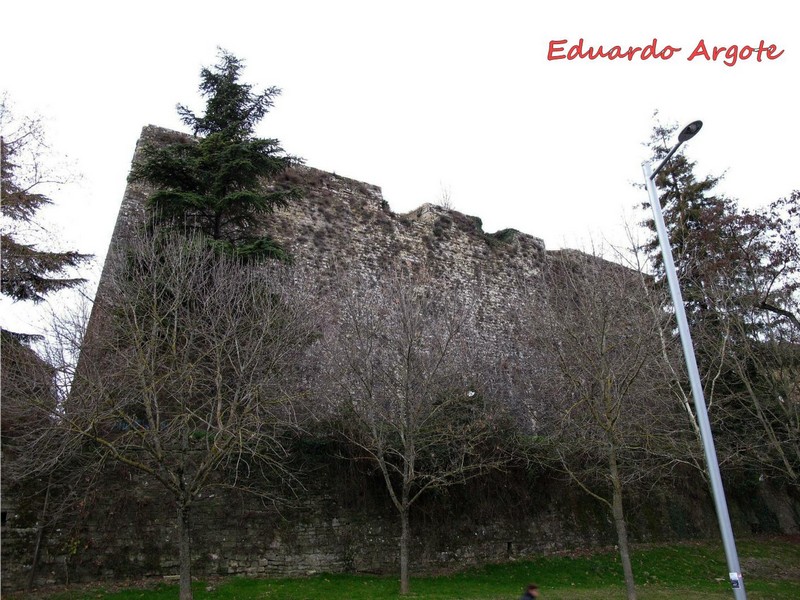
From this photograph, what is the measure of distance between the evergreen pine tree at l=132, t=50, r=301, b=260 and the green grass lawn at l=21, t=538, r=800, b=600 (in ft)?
22.7

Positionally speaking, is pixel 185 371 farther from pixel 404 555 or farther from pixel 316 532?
pixel 404 555

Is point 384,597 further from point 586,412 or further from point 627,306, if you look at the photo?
point 627,306

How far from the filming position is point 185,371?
10789mm

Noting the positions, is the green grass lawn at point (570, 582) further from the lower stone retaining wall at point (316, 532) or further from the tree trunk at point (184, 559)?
the tree trunk at point (184, 559)

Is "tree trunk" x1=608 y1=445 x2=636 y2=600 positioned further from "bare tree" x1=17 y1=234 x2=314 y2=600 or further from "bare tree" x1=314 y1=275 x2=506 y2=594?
"bare tree" x1=17 y1=234 x2=314 y2=600

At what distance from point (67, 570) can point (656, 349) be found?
1278cm

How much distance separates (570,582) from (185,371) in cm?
974

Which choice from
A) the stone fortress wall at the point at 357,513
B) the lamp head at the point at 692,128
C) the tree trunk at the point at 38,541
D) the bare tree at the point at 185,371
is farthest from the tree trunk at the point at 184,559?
the lamp head at the point at 692,128

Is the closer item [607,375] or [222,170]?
[607,375]

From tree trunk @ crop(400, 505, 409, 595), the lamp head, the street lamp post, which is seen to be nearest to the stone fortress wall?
tree trunk @ crop(400, 505, 409, 595)

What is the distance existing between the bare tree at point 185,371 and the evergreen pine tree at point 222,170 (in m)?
1.15

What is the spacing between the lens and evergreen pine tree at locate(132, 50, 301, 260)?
14430 millimetres

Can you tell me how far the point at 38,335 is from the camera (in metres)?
12.3

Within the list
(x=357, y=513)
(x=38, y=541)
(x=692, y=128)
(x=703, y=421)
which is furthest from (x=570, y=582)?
(x=38, y=541)
